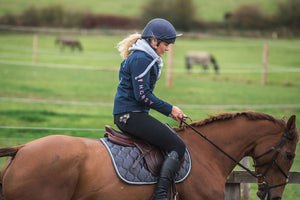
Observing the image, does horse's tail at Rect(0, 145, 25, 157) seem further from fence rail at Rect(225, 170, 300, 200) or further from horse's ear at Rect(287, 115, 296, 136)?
fence rail at Rect(225, 170, 300, 200)

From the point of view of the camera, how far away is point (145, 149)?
3643 millimetres

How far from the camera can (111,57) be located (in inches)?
1212

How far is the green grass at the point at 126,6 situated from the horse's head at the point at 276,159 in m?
45.7

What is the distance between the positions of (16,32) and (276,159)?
41.4m

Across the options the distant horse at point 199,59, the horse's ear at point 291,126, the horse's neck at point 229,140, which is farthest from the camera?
the distant horse at point 199,59

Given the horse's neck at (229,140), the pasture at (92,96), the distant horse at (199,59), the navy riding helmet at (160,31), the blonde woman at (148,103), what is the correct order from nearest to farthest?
the blonde woman at (148,103) → the navy riding helmet at (160,31) → the horse's neck at (229,140) → the pasture at (92,96) → the distant horse at (199,59)

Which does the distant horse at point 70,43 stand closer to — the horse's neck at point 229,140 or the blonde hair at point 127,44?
the blonde hair at point 127,44

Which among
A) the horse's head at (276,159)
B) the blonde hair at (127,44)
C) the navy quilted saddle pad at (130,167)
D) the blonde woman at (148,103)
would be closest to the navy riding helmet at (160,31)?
the blonde woman at (148,103)

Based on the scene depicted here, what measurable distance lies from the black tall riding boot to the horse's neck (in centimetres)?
53

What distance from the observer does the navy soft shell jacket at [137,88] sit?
3.56m

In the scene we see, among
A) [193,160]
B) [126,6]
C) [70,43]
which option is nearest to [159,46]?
[193,160]

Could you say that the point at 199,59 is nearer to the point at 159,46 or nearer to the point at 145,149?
the point at 159,46

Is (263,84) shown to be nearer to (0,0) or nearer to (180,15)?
(180,15)

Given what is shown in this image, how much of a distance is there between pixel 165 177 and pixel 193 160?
461mm
